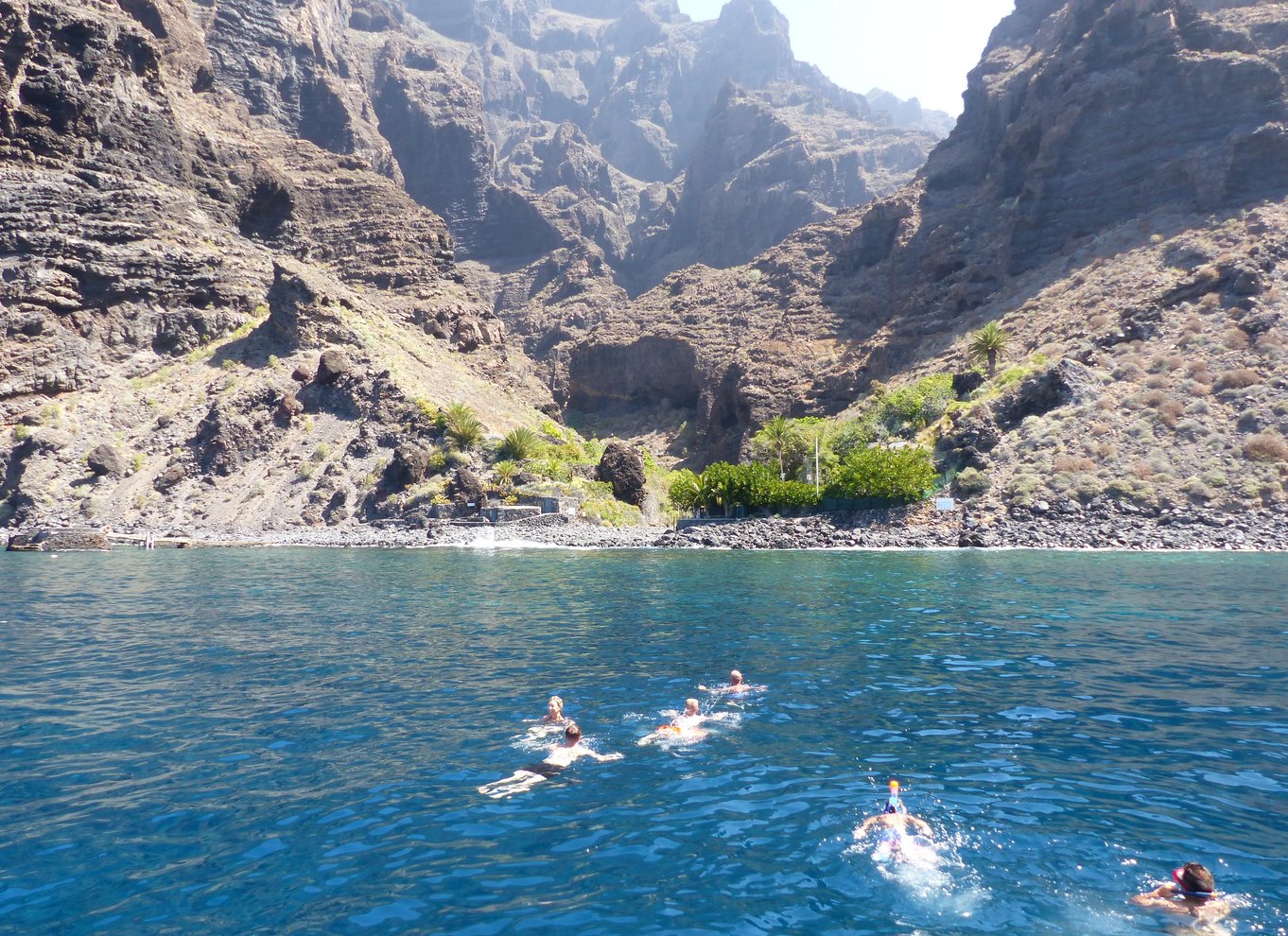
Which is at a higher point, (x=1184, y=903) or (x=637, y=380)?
(x=637, y=380)

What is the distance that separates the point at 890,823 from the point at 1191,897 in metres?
2.94

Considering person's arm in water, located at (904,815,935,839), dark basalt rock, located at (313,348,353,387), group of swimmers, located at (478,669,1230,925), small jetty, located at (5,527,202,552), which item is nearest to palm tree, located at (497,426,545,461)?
dark basalt rock, located at (313,348,353,387)

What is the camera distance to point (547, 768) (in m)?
12.1

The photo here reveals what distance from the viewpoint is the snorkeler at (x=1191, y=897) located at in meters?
7.94

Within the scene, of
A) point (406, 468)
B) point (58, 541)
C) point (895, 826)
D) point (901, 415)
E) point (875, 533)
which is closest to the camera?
point (895, 826)

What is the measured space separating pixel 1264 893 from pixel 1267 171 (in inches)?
3703

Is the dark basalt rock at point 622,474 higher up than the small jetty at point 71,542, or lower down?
higher up

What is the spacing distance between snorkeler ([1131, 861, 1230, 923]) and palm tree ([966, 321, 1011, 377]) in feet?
256

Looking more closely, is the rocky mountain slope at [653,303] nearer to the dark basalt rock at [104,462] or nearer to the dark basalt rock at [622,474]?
the dark basalt rock at [104,462]

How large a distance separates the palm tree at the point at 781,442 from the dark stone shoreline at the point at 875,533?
57.5 feet

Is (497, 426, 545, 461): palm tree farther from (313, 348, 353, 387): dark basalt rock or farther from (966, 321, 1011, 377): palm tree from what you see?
(966, 321, 1011, 377): palm tree

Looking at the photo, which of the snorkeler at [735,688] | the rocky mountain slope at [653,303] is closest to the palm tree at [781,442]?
the rocky mountain slope at [653,303]

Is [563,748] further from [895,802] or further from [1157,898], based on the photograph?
[1157,898]

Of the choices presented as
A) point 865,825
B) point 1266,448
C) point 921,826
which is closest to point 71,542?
point 865,825
